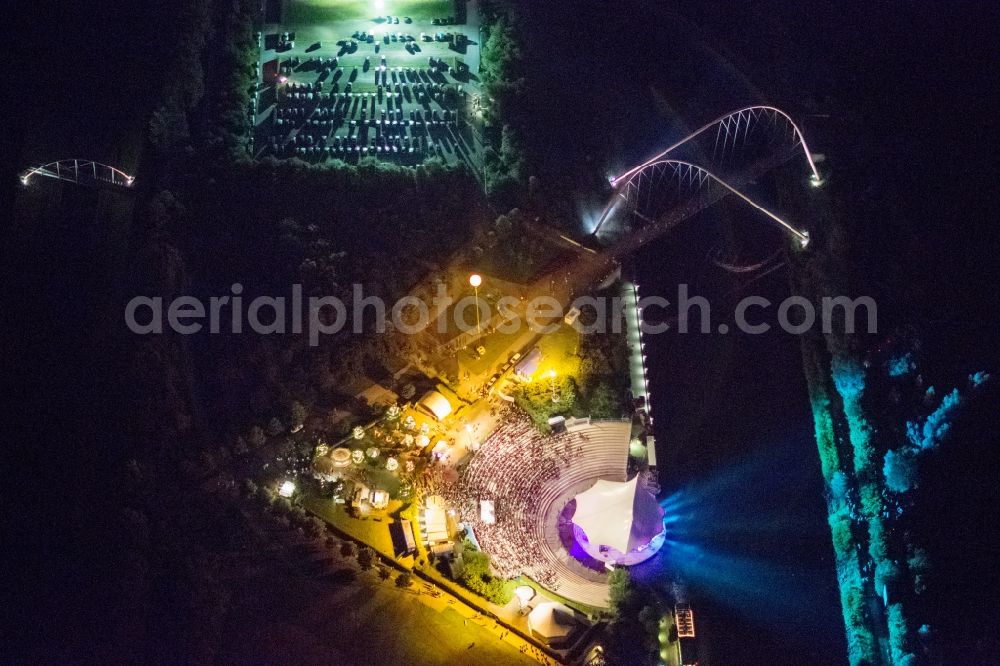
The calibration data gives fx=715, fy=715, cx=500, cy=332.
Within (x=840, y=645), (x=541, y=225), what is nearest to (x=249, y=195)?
(x=541, y=225)

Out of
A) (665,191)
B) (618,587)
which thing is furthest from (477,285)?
(618,587)

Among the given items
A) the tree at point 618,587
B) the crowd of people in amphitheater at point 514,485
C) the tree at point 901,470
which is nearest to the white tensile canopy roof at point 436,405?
the crowd of people in amphitheater at point 514,485

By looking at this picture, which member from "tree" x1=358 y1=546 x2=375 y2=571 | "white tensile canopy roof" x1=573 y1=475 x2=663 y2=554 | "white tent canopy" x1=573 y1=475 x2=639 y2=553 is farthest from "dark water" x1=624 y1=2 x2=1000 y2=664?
"tree" x1=358 y1=546 x2=375 y2=571

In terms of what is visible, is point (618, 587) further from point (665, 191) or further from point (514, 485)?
point (665, 191)

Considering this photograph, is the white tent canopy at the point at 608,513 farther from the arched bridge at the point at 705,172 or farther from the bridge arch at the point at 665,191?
the bridge arch at the point at 665,191

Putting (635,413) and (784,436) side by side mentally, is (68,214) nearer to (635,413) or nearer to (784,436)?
(635,413)

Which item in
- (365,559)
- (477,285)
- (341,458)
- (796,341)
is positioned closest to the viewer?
(365,559)
